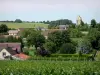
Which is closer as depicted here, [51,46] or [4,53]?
[4,53]

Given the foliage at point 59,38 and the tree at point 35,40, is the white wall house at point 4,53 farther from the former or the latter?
the tree at point 35,40

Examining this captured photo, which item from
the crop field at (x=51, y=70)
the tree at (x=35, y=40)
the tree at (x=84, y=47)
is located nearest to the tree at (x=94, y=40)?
the tree at (x=84, y=47)

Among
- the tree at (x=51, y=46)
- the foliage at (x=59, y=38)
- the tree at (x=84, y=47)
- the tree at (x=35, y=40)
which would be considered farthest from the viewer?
the tree at (x=35, y=40)

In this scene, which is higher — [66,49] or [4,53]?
[4,53]

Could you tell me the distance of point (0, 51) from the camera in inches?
2347

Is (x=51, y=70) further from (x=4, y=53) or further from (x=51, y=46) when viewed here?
(x=51, y=46)

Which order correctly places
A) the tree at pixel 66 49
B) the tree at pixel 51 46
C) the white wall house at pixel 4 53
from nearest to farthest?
the white wall house at pixel 4 53, the tree at pixel 66 49, the tree at pixel 51 46

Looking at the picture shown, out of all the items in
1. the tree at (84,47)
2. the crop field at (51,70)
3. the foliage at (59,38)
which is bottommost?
the tree at (84,47)

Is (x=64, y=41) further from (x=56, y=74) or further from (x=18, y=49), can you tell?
(x=56, y=74)

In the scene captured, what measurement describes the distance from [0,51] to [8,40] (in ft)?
73.9

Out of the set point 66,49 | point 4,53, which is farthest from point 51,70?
point 66,49

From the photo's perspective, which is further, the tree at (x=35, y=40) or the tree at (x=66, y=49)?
the tree at (x=35, y=40)

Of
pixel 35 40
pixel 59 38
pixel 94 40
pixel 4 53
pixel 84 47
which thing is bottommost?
pixel 84 47

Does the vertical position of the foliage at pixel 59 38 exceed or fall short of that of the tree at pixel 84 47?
it exceeds it
